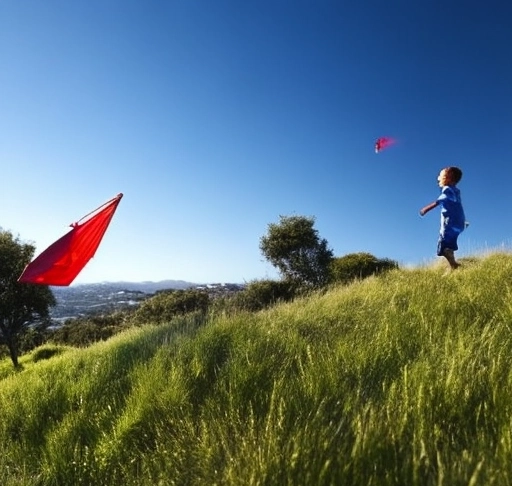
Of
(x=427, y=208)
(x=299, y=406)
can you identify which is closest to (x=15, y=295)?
(x=427, y=208)

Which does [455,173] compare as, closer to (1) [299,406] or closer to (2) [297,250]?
(1) [299,406]

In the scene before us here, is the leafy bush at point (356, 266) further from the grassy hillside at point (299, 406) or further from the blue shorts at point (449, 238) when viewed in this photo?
the grassy hillside at point (299, 406)

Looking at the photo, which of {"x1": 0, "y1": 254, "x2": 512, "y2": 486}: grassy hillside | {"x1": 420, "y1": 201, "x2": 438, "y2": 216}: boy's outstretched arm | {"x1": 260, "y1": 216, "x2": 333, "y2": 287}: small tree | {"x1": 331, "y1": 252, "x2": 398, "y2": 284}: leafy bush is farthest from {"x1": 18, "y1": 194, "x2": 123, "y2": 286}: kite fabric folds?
{"x1": 260, "y1": 216, "x2": 333, "y2": 287}: small tree

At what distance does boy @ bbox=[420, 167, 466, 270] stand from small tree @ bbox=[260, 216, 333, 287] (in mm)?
17486

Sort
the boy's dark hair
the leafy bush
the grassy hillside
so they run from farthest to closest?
the leafy bush → the boy's dark hair → the grassy hillside

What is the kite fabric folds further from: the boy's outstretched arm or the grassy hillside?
the boy's outstretched arm

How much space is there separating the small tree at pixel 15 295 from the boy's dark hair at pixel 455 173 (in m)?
25.9

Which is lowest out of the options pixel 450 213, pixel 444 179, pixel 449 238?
pixel 449 238

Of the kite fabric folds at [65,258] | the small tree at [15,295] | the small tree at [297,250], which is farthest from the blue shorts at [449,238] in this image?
the small tree at [15,295]

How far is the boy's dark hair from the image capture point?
10953 millimetres

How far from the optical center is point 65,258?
984 cm

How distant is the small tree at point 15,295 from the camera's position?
1083 inches

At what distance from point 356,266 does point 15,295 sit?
70.3ft

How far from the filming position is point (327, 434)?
2889 mm
